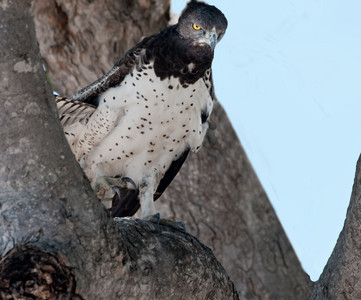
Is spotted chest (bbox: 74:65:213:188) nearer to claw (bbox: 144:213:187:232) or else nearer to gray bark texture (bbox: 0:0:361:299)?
claw (bbox: 144:213:187:232)

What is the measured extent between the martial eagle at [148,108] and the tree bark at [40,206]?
4.93 feet

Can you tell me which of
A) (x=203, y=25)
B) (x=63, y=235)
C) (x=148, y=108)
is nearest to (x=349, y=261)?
(x=63, y=235)

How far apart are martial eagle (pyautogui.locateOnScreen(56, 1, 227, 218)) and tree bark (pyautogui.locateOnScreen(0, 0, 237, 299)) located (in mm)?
1503

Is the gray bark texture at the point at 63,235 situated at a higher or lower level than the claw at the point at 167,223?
higher

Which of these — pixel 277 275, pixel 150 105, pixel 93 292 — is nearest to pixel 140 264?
pixel 93 292

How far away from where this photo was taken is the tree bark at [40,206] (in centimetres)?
257

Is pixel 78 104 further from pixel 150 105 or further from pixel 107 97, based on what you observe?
pixel 150 105

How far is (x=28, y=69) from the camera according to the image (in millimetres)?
2658

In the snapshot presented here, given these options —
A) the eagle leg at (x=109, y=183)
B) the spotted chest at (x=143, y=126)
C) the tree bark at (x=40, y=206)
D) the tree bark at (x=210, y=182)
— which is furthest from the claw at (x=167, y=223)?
the tree bark at (x=210, y=182)

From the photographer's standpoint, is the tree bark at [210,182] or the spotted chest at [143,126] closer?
the spotted chest at [143,126]

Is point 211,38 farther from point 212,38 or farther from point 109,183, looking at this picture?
point 109,183

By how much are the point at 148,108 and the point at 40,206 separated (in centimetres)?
170

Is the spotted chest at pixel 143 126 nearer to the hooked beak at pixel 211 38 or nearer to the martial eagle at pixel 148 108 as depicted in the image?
the martial eagle at pixel 148 108

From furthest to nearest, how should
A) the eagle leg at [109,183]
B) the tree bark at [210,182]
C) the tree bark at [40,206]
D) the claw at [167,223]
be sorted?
the tree bark at [210,182] → the eagle leg at [109,183] → the claw at [167,223] → the tree bark at [40,206]
